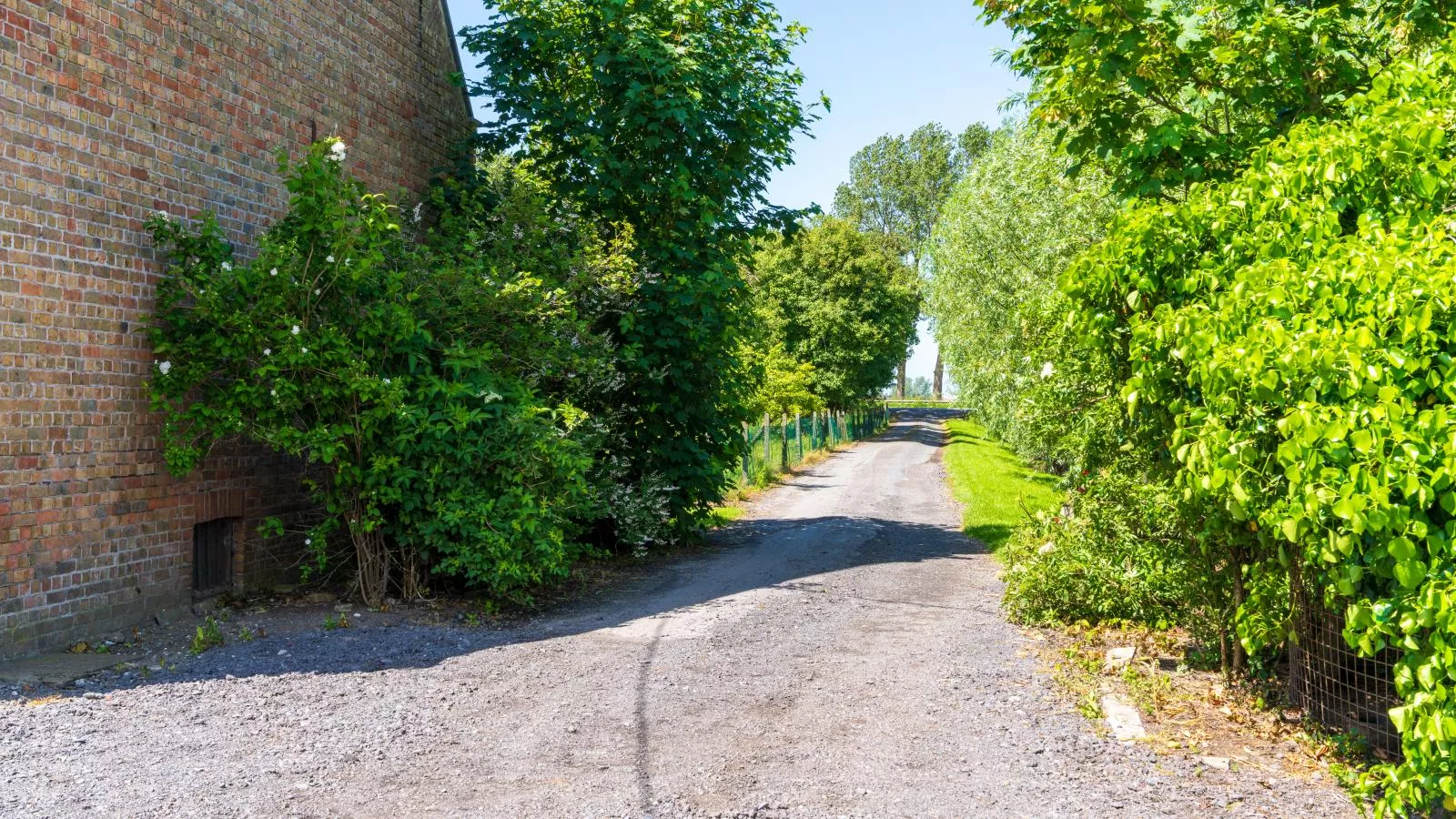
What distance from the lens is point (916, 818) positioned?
469 cm

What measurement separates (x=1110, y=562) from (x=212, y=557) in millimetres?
7658

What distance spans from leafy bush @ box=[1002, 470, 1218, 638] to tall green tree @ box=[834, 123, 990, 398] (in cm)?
6404

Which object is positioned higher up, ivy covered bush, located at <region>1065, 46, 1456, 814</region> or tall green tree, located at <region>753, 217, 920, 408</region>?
tall green tree, located at <region>753, 217, 920, 408</region>

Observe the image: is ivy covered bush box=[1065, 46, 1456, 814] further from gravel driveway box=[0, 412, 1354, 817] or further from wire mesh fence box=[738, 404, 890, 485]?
wire mesh fence box=[738, 404, 890, 485]

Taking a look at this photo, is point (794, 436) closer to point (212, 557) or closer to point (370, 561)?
point (370, 561)

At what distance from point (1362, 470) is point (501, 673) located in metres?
5.38

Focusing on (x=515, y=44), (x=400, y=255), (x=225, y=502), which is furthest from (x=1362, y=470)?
(x=515, y=44)

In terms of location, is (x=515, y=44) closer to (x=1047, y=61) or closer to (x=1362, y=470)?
(x=1047, y=61)

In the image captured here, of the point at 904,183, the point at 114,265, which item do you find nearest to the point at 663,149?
the point at 114,265

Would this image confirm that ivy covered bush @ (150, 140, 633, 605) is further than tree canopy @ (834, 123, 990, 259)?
No

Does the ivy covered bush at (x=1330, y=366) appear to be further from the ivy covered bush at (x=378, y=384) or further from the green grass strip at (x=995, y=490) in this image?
the ivy covered bush at (x=378, y=384)

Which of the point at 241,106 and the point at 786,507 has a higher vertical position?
the point at 241,106

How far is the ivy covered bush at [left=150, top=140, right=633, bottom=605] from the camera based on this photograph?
8.40 metres

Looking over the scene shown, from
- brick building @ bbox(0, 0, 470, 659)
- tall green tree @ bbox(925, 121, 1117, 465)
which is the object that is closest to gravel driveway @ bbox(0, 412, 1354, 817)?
brick building @ bbox(0, 0, 470, 659)
